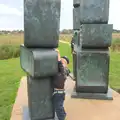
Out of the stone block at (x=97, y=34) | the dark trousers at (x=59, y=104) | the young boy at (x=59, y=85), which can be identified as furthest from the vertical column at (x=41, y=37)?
the stone block at (x=97, y=34)

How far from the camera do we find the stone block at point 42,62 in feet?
16.2

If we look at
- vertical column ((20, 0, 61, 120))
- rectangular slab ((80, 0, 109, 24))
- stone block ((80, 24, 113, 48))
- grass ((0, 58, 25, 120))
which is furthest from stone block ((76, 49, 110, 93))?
vertical column ((20, 0, 61, 120))

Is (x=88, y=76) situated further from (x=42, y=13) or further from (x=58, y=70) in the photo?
(x=42, y=13)

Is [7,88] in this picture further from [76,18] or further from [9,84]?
[76,18]

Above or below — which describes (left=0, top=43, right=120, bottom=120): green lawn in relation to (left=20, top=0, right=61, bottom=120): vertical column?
below

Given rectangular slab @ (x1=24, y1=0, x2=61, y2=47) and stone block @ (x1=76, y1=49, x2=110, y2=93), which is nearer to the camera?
rectangular slab @ (x1=24, y1=0, x2=61, y2=47)

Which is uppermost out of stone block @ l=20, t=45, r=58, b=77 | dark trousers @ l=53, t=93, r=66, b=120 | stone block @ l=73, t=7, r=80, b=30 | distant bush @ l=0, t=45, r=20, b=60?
stone block @ l=73, t=7, r=80, b=30

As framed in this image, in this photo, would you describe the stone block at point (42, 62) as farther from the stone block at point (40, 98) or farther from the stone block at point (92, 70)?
the stone block at point (92, 70)

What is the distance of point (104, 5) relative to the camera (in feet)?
22.8

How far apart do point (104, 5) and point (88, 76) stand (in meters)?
1.57

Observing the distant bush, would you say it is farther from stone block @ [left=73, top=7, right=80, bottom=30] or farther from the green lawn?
stone block @ [left=73, top=7, right=80, bottom=30]

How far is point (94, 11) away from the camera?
23.0 feet

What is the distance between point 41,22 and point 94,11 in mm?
2278

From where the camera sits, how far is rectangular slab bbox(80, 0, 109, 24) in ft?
22.8
